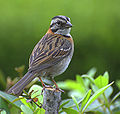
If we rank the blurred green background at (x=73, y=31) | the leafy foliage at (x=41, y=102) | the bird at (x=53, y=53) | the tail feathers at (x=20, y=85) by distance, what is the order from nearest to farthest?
the leafy foliage at (x=41, y=102), the tail feathers at (x=20, y=85), the bird at (x=53, y=53), the blurred green background at (x=73, y=31)

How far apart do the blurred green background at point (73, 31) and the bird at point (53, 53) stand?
2.69 m

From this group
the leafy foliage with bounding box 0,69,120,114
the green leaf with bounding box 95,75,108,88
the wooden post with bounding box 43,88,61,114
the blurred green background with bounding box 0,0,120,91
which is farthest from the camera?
the blurred green background with bounding box 0,0,120,91

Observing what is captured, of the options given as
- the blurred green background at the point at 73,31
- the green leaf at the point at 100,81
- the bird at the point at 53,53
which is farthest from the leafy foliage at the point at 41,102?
the blurred green background at the point at 73,31

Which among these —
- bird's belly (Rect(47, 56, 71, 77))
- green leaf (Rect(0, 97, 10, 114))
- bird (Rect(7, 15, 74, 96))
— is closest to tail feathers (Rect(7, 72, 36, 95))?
bird (Rect(7, 15, 74, 96))

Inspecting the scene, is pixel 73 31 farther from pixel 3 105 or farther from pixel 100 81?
pixel 3 105

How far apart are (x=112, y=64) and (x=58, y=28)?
3.25 metres

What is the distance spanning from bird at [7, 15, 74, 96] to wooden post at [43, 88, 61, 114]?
721 millimetres

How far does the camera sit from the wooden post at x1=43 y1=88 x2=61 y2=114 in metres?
1.94

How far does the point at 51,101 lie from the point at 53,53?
130 centimetres

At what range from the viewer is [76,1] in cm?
709

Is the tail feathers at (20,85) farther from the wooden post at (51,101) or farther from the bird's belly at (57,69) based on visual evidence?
the bird's belly at (57,69)

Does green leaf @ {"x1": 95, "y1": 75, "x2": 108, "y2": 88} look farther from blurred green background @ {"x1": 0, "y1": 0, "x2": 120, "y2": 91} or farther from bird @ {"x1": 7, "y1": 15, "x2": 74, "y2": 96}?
blurred green background @ {"x1": 0, "y1": 0, "x2": 120, "y2": 91}

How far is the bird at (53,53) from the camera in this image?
3.07 m

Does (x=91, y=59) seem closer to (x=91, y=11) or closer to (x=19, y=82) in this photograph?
(x=91, y=11)
